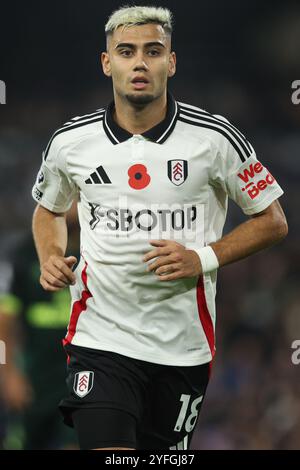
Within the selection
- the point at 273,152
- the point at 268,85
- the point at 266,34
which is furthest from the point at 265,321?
the point at 266,34

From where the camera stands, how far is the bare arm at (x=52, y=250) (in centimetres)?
394

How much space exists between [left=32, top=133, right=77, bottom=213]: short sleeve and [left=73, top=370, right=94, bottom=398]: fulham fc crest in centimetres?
89

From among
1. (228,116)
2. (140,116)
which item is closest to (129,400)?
(140,116)

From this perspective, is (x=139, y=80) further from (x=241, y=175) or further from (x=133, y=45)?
(x=241, y=175)

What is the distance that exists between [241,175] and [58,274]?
91 centimetres

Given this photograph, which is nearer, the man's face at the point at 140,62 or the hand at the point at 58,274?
the hand at the point at 58,274

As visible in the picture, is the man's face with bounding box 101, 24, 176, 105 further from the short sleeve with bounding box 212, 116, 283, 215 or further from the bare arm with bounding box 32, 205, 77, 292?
the bare arm with bounding box 32, 205, 77, 292

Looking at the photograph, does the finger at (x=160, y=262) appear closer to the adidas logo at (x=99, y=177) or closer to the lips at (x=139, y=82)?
the adidas logo at (x=99, y=177)

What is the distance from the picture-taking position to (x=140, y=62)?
409cm

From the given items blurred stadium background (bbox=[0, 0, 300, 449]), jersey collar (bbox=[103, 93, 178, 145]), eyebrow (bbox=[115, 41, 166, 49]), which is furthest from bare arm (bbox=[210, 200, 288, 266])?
blurred stadium background (bbox=[0, 0, 300, 449])

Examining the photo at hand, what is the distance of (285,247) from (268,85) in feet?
7.23

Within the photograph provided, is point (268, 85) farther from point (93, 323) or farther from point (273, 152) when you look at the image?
point (93, 323)

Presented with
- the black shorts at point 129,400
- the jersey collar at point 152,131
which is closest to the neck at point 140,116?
the jersey collar at point 152,131

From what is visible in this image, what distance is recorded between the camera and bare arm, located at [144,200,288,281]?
3.91m
